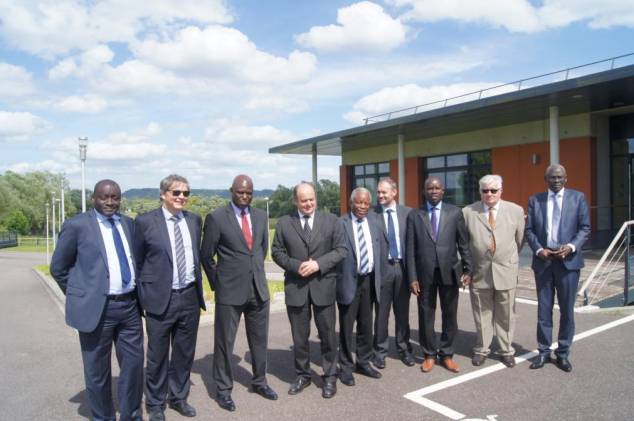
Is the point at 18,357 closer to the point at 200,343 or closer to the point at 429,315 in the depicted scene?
the point at 200,343

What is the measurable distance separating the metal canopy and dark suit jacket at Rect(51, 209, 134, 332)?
35.8 feet

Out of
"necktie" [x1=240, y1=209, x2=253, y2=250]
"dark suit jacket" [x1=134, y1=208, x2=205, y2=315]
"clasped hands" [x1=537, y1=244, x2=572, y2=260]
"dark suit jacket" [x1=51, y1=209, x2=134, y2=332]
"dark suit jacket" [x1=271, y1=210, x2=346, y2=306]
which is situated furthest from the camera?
"clasped hands" [x1=537, y1=244, x2=572, y2=260]

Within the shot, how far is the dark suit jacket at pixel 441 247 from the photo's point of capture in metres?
4.91

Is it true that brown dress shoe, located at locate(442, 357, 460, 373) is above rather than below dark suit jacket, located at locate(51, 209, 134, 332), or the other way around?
below

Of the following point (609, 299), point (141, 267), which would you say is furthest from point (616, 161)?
point (141, 267)

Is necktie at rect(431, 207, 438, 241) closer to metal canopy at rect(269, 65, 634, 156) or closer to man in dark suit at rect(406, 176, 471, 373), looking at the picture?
man in dark suit at rect(406, 176, 471, 373)

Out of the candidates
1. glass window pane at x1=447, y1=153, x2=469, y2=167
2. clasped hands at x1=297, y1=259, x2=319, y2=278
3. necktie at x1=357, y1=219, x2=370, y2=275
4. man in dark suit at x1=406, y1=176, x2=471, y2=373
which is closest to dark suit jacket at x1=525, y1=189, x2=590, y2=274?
man in dark suit at x1=406, y1=176, x2=471, y2=373

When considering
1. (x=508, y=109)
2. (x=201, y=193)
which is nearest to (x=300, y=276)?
(x=508, y=109)

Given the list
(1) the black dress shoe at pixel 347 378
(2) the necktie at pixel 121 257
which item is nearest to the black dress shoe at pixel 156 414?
(2) the necktie at pixel 121 257

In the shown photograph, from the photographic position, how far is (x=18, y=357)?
5.98 m

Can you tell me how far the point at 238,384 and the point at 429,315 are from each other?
2004mm

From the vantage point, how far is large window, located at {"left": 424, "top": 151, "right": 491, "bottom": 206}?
721 inches

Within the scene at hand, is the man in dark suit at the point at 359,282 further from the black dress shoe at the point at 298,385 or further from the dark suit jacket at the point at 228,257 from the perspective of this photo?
the dark suit jacket at the point at 228,257

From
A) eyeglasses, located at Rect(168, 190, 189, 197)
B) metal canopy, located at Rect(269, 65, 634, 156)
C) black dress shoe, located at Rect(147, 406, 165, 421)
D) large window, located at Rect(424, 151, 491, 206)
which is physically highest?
metal canopy, located at Rect(269, 65, 634, 156)
